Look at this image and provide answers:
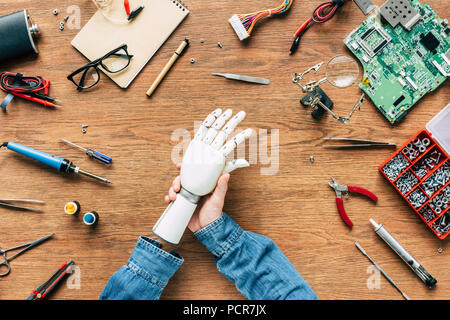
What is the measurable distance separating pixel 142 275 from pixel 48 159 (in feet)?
1.54

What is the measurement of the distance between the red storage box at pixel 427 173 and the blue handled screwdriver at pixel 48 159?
923 mm

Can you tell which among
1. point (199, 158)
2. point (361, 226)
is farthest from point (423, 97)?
point (199, 158)

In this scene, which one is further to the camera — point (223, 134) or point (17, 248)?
point (17, 248)

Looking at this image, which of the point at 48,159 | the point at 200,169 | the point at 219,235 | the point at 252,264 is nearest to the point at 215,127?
the point at 200,169

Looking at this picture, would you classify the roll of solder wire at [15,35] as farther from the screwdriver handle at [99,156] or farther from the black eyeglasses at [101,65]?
the screwdriver handle at [99,156]

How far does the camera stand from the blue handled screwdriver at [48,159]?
110 centimetres

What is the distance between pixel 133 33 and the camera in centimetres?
114

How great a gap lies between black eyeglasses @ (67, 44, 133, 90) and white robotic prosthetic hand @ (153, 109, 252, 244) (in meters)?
0.37

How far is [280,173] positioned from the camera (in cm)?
112

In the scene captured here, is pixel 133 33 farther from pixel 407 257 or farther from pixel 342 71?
pixel 407 257

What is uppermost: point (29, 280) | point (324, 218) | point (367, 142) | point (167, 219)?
point (367, 142)

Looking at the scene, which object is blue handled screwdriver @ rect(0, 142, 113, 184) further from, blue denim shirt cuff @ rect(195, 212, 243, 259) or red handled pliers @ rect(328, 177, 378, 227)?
red handled pliers @ rect(328, 177, 378, 227)
